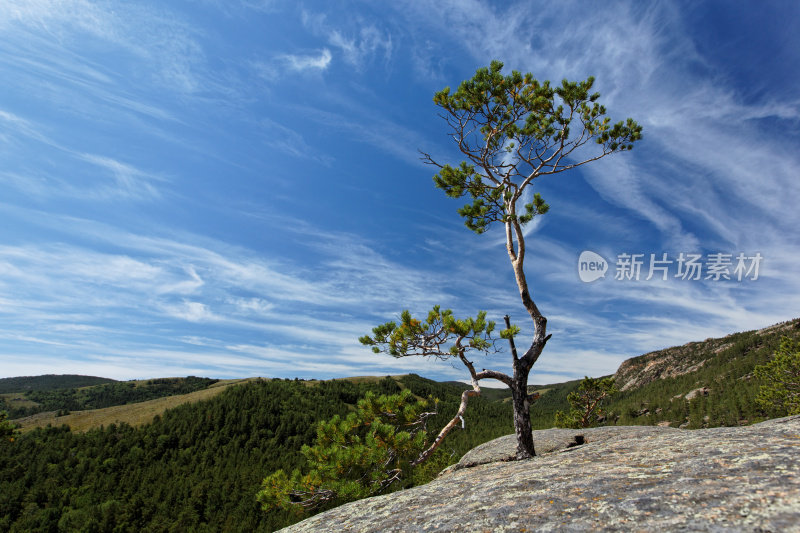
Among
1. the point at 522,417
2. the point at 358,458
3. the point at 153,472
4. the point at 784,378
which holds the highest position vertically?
the point at 784,378

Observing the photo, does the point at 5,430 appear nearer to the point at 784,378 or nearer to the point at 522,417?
the point at 522,417

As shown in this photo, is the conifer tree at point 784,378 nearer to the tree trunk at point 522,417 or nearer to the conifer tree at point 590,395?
the conifer tree at point 590,395

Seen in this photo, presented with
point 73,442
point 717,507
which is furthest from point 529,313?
point 73,442

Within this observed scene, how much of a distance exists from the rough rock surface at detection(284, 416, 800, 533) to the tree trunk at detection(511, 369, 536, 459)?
3.76 meters

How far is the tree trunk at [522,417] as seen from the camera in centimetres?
1148

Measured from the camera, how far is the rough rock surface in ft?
12.0

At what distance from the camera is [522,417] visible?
11766 mm

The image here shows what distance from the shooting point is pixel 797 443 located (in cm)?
539

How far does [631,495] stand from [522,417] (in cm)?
766

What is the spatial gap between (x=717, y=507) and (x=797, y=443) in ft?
10.7

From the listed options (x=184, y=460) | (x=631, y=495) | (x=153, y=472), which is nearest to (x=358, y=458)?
(x=631, y=495)

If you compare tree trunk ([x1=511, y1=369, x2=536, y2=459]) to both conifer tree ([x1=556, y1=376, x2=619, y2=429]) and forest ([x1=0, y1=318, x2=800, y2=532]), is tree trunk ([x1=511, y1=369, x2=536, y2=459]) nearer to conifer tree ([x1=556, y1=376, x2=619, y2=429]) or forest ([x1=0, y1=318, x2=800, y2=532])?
conifer tree ([x1=556, y1=376, x2=619, y2=429])

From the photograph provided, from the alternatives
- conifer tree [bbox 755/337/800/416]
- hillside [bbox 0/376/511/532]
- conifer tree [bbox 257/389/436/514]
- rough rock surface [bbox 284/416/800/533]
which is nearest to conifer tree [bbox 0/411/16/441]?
conifer tree [bbox 257/389/436/514]

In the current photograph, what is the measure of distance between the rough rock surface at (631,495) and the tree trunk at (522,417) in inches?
148
